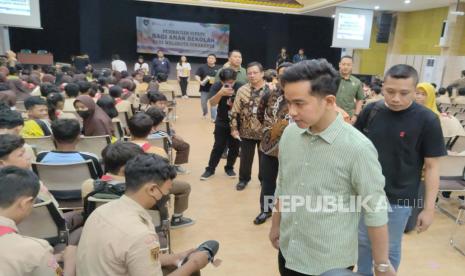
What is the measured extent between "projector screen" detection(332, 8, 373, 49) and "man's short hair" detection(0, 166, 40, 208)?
10947 millimetres

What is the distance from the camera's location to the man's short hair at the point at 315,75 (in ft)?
3.93

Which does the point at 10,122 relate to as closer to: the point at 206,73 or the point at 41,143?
the point at 41,143

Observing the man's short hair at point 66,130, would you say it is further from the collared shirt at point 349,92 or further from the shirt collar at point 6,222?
the collared shirt at point 349,92

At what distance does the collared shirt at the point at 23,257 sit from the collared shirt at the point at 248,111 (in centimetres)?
244

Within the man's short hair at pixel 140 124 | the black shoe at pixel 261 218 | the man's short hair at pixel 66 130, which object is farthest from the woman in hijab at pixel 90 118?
the black shoe at pixel 261 218

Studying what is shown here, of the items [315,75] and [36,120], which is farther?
[36,120]

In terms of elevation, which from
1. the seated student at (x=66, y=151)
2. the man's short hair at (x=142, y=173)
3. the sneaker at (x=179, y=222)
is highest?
the man's short hair at (x=142, y=173)

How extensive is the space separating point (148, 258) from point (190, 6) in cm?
1353

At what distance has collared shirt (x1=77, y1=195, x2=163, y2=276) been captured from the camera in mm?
1240

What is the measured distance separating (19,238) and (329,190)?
3.46 feet

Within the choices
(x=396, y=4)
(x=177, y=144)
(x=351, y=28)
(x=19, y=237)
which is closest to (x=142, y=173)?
(x=19, y=237)

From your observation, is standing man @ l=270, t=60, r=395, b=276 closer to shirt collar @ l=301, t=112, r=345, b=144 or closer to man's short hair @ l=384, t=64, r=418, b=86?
shirt collar @ l=301, t=112, r=345, b=144

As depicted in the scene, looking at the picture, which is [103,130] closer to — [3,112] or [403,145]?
[3,112]

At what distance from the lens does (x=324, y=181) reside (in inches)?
50.2
